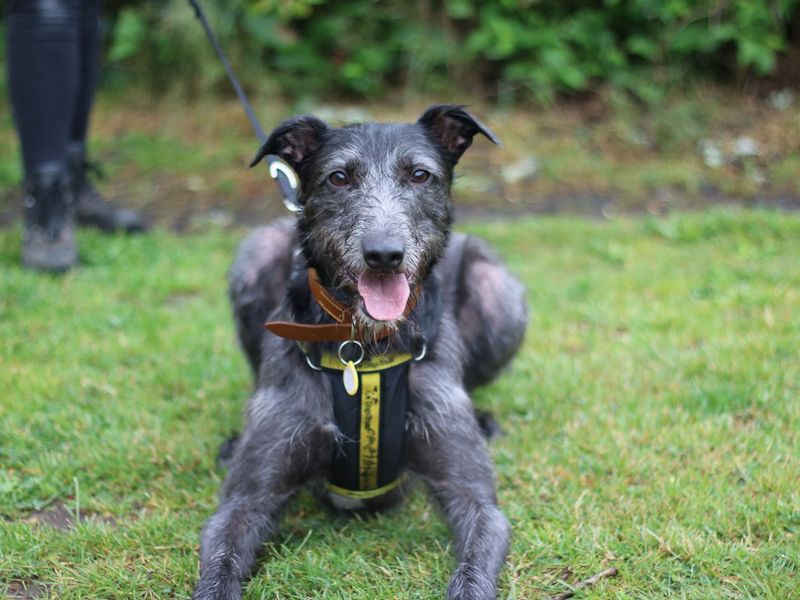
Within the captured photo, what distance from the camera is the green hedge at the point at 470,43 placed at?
372 inches

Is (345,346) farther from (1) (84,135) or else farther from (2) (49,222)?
(1) (84,135)

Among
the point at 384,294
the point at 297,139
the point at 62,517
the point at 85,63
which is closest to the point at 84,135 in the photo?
the point at 85,63

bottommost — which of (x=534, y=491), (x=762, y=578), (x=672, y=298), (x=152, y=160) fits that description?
(x=152, y=160)

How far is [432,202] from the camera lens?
132 inches

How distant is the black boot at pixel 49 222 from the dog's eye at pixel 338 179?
2968 millimetres

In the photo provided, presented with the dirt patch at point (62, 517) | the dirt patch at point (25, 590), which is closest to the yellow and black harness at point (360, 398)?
the dirt patch at point (62, 517)

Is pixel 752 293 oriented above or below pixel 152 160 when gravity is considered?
above

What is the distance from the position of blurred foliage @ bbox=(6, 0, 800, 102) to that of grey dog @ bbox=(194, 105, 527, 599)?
21.1ft

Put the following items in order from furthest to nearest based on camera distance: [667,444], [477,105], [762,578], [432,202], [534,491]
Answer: [477,105]
[667,444]
[534,491]
[432,202]
[762,578]

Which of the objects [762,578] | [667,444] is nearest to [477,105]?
[667,444]

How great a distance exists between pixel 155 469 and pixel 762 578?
2.43 m

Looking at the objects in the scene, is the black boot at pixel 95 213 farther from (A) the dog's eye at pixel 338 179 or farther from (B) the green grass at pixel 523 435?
(A) the dog's eye at pixel 338 179

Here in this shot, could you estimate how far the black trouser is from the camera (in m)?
5.34

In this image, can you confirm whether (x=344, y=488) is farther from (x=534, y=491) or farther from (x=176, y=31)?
(x=176, y=31)
